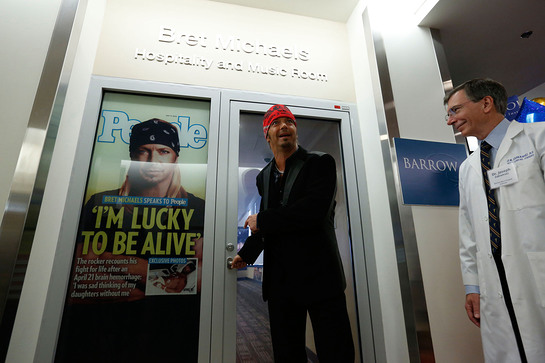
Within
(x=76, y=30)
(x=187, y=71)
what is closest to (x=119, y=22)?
(x=76, y=30)

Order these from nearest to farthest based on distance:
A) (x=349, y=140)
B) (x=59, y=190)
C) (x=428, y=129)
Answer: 1. (x=59, y=190)
2. (x=428, y=129)
3. (x=349, y=140)

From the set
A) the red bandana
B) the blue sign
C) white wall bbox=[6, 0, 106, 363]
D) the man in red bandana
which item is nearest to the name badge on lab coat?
the blue sign

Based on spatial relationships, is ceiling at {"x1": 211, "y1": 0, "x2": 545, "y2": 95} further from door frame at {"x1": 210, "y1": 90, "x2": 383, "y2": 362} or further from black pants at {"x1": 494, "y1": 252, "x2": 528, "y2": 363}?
black pants at {"x1": 494, "y1": 252, "x2": 528, "y2": 363}

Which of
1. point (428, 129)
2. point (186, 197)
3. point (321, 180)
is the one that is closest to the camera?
point (321, 180)

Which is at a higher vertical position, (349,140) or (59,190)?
(349,140)

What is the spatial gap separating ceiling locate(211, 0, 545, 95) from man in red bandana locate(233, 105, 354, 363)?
173cm

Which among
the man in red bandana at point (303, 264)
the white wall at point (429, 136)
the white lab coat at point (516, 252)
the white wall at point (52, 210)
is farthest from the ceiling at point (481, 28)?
the man in red bandana at point (303, 264)

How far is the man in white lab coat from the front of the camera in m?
1.15

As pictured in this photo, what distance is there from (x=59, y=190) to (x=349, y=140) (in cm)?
204

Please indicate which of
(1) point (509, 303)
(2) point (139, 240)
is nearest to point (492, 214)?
(1) point (509, 303)

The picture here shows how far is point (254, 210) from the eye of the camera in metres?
1.98

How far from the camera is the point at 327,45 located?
2533 mm

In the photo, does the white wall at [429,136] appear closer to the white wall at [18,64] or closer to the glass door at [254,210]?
the glass door at [254,210]

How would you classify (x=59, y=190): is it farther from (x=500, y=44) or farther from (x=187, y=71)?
(x=500, y=44)
